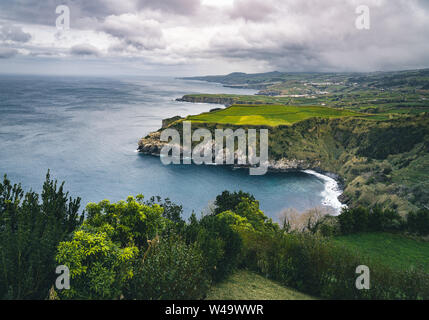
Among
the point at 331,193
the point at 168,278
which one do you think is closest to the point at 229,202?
the point at 168,278

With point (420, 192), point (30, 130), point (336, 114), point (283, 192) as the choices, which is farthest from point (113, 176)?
point (336, 114)

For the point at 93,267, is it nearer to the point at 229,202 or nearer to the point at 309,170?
the point at 229,202

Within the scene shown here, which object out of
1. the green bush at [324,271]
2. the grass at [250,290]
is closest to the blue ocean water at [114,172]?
the green bush at [324,271]

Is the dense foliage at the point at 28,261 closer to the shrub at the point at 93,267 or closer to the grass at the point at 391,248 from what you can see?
the shrub at the point at 93,267

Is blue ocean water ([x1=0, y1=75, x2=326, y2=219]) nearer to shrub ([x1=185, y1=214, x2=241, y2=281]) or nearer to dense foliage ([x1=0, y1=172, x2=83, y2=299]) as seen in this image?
shrub ([x1=185, y1=214, x2=241, y2=281])

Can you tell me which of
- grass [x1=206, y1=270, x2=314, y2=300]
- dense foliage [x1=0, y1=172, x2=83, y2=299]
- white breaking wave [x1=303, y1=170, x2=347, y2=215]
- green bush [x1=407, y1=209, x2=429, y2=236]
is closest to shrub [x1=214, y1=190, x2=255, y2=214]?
green bush [x1=407, y1=209, x2=429, y2=236]
